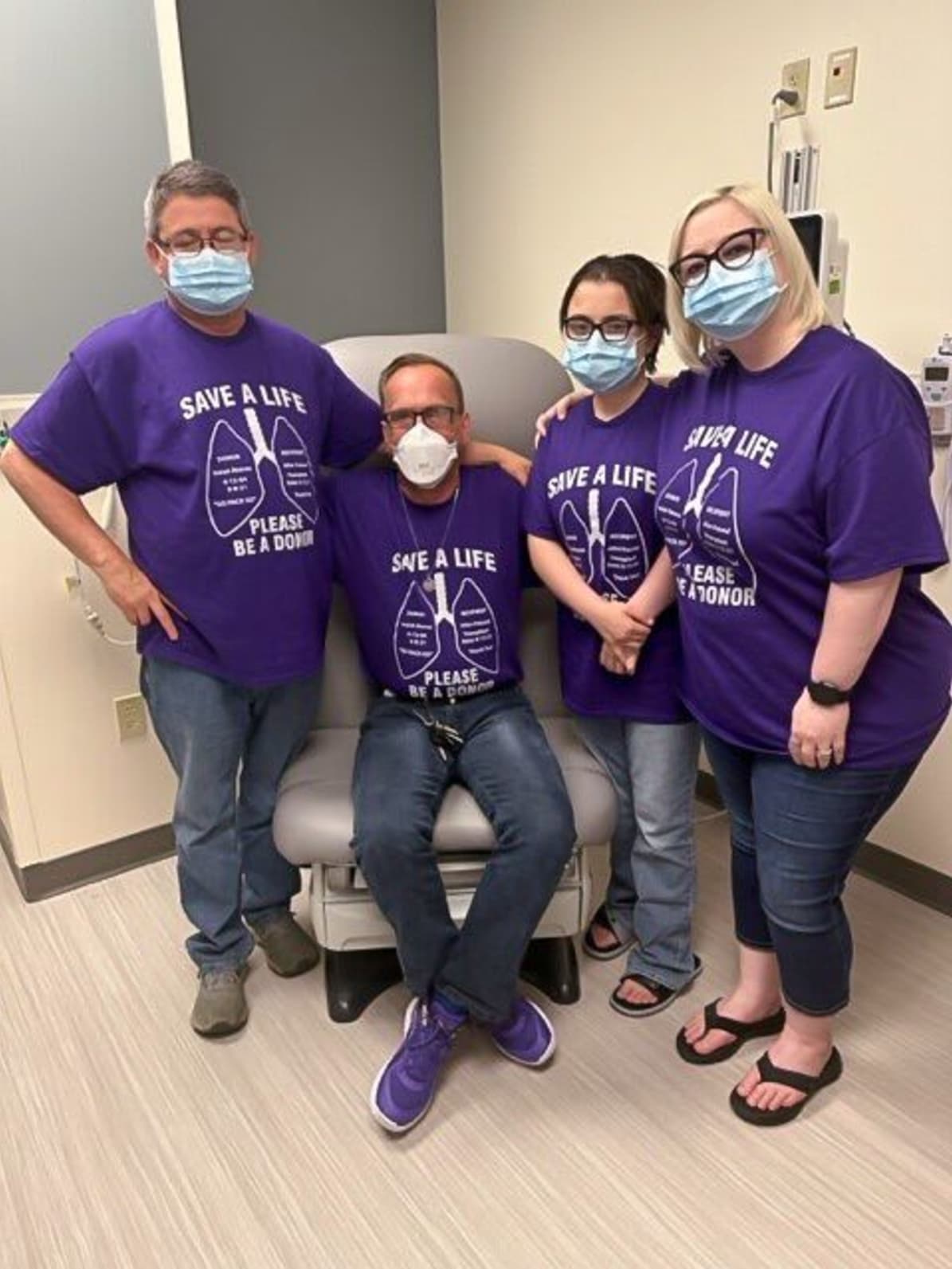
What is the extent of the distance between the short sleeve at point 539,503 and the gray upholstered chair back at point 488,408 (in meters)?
0.24

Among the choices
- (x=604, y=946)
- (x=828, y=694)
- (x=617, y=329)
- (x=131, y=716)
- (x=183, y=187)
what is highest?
(x=183, y=187)

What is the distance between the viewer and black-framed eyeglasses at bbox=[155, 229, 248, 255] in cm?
141

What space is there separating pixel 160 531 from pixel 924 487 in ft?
3.52

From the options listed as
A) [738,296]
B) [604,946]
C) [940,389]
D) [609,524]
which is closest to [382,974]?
[604,946]

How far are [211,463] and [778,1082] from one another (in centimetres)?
128

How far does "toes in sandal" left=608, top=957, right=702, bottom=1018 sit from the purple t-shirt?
0.50 m

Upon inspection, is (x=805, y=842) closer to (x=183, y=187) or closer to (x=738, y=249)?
(x=738, y=249)

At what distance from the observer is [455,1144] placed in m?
1.47

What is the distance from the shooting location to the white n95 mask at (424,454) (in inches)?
61.1

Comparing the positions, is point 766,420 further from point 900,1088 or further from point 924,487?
point 900,1088

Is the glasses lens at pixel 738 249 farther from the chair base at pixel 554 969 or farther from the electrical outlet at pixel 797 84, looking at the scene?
the chair base at pixel 554 969

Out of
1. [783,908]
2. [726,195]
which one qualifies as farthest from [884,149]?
[783,908]

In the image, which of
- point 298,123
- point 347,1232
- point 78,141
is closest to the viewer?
point 347,1232

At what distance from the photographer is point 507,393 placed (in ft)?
5.98
